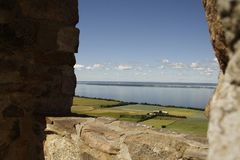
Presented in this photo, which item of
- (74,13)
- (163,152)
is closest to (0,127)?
(74,13)

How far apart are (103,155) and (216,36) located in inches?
57.8

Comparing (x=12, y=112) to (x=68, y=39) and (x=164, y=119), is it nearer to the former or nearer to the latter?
(x=68, y=39)

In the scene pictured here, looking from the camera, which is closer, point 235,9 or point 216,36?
point 235,9

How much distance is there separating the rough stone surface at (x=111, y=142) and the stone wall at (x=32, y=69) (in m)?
0.25

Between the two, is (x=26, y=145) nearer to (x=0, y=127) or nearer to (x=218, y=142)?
(x=0, y=127)

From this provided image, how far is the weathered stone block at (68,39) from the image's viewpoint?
301 cm

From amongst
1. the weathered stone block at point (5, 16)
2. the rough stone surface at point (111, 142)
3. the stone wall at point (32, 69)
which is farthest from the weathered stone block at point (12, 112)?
the weathered stone block at point (5, 16)

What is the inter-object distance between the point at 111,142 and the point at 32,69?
117 centimetres

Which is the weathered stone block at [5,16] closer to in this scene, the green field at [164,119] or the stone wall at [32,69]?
the stone wall at [32,69]

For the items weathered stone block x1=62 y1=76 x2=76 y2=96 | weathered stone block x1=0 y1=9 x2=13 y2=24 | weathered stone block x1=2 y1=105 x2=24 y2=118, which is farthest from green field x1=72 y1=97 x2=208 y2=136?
weathered stone block x1=0 y1=9 x2=13 y2=24

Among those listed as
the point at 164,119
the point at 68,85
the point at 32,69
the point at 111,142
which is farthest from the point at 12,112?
the point at 164,119

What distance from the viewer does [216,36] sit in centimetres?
93

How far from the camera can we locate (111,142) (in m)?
2.14

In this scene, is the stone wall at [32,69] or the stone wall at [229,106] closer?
the stone wall at [229,106]
